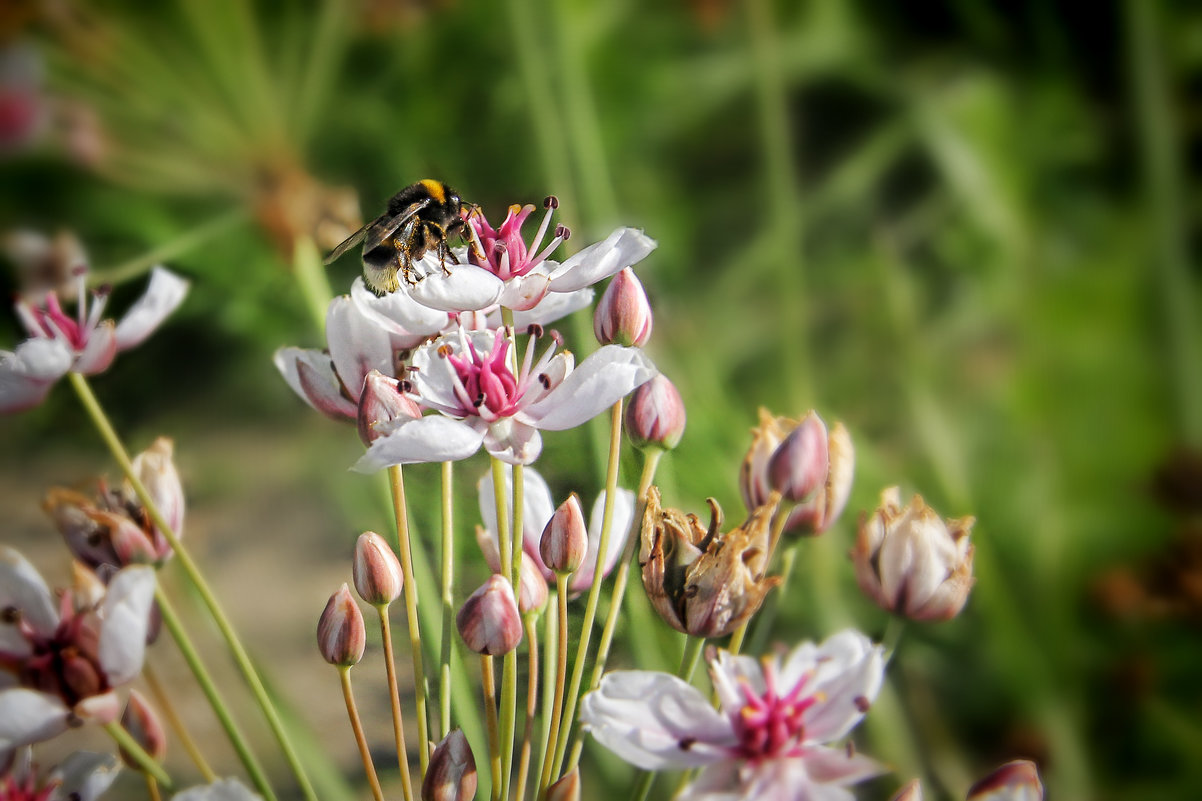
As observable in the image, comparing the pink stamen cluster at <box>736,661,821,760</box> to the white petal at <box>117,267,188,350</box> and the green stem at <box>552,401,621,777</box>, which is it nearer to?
the green stem at <box>552,401,621,777</box>

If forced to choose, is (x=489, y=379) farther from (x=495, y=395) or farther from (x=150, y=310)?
(x=150, y=310)

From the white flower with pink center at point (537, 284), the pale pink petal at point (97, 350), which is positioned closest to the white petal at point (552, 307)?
the white flower with pink center at point (537, 284)

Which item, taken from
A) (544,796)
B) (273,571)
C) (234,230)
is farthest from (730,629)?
(234,230)

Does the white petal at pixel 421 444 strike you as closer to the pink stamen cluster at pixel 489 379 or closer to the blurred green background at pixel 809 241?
the pink stamen cluster at pixel 489 379

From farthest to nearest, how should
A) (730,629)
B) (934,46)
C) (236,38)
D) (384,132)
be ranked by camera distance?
(934,46)
(236,38)
(384,132)
(730,629)

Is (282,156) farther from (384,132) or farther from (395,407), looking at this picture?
(395,407)

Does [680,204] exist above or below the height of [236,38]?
below
